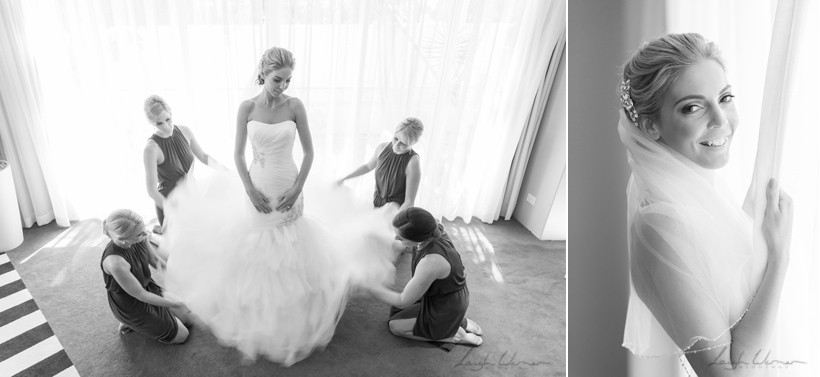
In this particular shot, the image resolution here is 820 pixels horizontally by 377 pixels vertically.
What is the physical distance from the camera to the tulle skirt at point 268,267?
2.52 metres

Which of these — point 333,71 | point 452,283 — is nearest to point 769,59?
point 452,283

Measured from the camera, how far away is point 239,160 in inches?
105

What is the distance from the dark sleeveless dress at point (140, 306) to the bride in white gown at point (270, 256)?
0.16 metres

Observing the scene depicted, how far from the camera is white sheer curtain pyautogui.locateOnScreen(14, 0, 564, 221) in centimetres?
329

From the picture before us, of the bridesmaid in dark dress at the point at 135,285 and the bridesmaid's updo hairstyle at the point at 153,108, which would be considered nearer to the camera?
the bridesmaid in dark dress at the point at 135,285

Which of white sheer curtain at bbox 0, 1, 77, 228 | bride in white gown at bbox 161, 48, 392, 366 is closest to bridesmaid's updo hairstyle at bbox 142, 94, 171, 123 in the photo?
bride in white gown at bbox 161, 48, 392, 366

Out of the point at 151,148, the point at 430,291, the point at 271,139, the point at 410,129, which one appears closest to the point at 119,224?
the point at 271,139

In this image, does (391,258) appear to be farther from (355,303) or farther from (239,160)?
(239,160)

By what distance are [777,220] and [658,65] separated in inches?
12.0

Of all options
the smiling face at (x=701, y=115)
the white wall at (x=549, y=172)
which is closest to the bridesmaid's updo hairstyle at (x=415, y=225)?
the smiling face at (x=701, y=115)

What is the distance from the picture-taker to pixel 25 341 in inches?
101

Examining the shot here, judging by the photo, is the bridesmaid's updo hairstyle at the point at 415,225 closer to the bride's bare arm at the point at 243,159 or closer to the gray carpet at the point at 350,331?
the gray carpet at the point at 350,331

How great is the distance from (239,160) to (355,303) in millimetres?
1159

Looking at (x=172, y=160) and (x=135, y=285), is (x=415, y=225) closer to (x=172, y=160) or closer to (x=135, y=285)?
(x=135, y=285)
